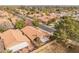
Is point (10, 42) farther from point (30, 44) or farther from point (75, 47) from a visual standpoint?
point (75, 47)

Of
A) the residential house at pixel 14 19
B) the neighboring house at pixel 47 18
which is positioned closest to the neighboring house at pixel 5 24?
the residential house at pixel 14 19

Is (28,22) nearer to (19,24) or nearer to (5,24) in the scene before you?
(19,24)

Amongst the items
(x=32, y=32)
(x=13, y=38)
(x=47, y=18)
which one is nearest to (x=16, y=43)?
(x=13, y=38)

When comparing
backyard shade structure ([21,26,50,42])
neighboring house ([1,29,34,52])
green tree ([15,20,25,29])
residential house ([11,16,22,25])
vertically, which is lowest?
neighboring house ([1,29,34,52])

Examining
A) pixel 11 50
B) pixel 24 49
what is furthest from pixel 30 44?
pixel 11 50

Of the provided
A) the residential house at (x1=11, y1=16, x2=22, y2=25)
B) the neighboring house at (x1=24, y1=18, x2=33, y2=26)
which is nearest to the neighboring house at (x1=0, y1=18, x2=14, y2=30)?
the residential house at (x1=11, y1=16, x2=22, y2=25)

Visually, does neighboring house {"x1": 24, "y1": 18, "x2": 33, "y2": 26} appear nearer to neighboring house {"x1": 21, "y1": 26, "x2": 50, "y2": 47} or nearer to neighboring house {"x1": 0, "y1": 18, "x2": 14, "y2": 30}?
A: neighboring house {"x1": 21, "y1": 26, "x2": 50, "y2": 47}

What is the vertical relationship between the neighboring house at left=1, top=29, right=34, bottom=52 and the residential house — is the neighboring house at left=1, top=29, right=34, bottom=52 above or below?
below
